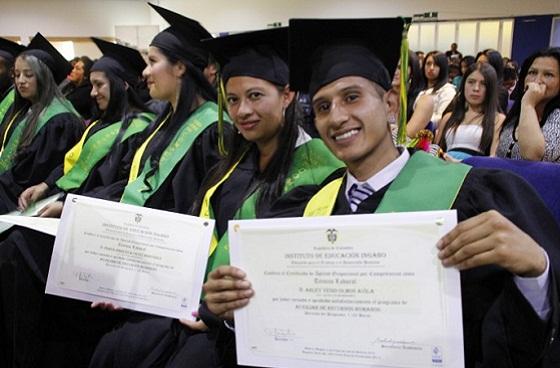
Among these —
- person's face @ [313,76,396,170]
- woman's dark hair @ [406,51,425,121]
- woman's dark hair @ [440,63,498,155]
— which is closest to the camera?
person's face @ [313,76,396,170]

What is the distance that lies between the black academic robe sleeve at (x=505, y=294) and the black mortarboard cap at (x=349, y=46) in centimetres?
44

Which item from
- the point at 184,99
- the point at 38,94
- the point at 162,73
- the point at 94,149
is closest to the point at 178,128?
the point at 184,99

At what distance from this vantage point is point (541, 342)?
1177 mm

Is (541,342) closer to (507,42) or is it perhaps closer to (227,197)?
(227,197)

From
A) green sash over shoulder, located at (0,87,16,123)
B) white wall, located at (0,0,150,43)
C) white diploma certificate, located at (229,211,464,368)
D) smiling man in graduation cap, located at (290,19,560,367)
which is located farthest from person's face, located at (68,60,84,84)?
white wall, located at (0,0,150,43)

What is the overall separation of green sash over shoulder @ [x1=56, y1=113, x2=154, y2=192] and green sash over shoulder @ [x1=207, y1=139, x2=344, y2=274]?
1.71 meters

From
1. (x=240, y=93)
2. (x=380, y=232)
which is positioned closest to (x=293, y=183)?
(x=240, y=93)

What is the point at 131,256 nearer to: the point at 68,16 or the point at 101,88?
the point at 101,88

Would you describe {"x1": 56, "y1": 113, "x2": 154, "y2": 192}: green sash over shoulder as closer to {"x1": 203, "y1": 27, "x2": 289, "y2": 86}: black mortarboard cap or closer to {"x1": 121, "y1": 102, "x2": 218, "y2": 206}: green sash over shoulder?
{"x1": 121, "y1": 102, "x2": 218, "y2": 206}: green sash over shoulder

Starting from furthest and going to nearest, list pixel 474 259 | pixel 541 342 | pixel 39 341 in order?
pixel 39 341, pixel 541 342, pixel 474 259

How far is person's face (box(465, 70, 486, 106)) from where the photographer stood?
3971 millimetres

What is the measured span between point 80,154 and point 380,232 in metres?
2.99

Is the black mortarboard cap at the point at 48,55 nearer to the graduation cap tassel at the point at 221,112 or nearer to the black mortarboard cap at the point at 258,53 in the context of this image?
the graduation cap tassel at the point at 221,112

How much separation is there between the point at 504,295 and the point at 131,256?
49.9 inches
